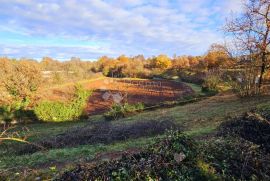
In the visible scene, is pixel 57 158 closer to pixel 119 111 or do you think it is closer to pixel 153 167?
pixel 153 167

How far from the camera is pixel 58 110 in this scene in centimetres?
1733

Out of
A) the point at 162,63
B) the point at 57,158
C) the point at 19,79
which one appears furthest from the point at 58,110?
the point at 162,63

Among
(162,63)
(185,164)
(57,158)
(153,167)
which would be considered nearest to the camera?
(153,167)

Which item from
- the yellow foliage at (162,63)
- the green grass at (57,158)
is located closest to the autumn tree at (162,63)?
the yellow foliage at (162,63)

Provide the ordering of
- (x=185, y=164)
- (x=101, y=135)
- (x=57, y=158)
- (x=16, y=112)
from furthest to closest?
(x=16, y=112), (x=101, y=135), (x=57, y=158), (x=185, y=164)

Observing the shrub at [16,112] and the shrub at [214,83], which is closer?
the shrub at [16,112]

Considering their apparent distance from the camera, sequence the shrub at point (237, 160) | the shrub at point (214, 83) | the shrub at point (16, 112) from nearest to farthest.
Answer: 1. the shrub at point (237, 160)
2. the shrub at point (16, 112)
3. the shrub at point (214, 83)

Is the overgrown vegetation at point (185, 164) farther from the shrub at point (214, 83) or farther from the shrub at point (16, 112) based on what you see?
the shrub at point (214, 83)

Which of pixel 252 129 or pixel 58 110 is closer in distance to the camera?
pixel 252 129

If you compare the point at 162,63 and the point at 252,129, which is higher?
the point at 162,63

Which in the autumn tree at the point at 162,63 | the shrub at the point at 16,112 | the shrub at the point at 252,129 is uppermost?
the autumn tree at the point at 162,63

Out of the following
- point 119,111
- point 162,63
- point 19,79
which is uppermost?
point 162,63

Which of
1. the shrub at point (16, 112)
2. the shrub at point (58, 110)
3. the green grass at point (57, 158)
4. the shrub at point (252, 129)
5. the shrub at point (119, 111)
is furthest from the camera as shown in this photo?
the shrub at point (58, 110)

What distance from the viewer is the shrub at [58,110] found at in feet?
56.4
